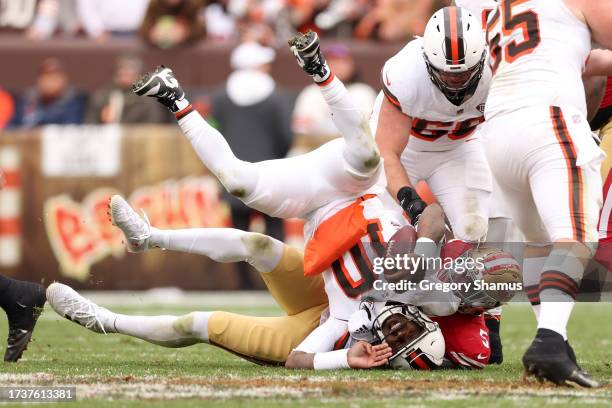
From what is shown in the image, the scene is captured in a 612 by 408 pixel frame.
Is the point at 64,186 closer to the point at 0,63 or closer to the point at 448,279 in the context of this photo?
the point at 0,63

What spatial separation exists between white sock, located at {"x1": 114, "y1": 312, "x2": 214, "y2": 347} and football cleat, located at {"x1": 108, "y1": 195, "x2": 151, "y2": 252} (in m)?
0.35

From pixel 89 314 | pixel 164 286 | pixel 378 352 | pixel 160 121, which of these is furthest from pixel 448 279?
pixel 160 121

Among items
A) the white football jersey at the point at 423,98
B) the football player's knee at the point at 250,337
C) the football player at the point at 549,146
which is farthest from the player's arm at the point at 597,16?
the football player's knee at the point at 250,337

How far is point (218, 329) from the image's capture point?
17.4 ft

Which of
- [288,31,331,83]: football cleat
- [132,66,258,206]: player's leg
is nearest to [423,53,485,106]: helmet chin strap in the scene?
[288,31,331,83]: football cleat

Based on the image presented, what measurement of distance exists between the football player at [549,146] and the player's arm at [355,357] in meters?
0.63

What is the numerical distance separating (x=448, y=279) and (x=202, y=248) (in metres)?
1.11

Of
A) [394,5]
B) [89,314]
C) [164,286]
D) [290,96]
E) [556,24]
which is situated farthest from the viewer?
[394,5]

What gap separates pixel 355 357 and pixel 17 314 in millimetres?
1424

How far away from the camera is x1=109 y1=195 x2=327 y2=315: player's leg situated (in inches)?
214

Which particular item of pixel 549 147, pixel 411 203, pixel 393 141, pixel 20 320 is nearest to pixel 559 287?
pixel 549 147

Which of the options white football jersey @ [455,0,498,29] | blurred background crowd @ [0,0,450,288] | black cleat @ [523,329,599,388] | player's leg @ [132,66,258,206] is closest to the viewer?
black cleat @ [523,329,599,388]

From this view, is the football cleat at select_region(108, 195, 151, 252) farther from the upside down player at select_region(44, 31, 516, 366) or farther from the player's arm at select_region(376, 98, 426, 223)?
the player's arm at select_region(376, 98, 426, 223)

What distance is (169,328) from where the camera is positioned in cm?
538
